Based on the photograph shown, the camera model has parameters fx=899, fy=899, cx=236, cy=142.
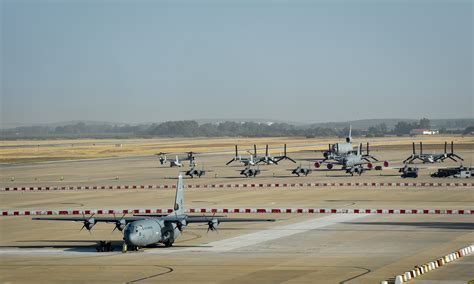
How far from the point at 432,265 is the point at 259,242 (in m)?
13.8

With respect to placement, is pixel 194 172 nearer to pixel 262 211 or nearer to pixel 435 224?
pixel 262 211

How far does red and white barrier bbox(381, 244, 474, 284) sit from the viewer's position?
39.4m

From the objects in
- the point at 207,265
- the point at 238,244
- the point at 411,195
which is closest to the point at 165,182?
the point at 411,195

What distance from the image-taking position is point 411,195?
8850 centimetres

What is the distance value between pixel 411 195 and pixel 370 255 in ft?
136

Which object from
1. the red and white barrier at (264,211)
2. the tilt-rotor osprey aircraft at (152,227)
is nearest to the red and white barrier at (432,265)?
the tilt-rotor osprey aircraft at (152,227)

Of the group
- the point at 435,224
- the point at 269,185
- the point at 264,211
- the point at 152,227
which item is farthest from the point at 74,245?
the point at 269,185

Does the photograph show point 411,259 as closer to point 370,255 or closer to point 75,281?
point 370,255

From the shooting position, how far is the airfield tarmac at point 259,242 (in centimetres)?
4275

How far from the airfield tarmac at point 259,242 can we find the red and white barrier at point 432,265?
21.4 inches

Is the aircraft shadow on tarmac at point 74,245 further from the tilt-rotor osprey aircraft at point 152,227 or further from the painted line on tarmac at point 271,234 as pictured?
the painted line on tarmac at point 271,234

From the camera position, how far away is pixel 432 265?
43.2m

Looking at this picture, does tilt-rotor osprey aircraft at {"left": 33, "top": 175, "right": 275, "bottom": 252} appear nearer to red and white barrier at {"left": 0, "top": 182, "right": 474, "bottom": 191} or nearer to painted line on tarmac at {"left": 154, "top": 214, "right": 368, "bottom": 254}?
painted line on tarmac at {"left": 154, "top": 214, "right": 368, "bottom": 254}

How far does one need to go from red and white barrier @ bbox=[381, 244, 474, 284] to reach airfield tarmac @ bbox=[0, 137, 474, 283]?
1.79 ft
